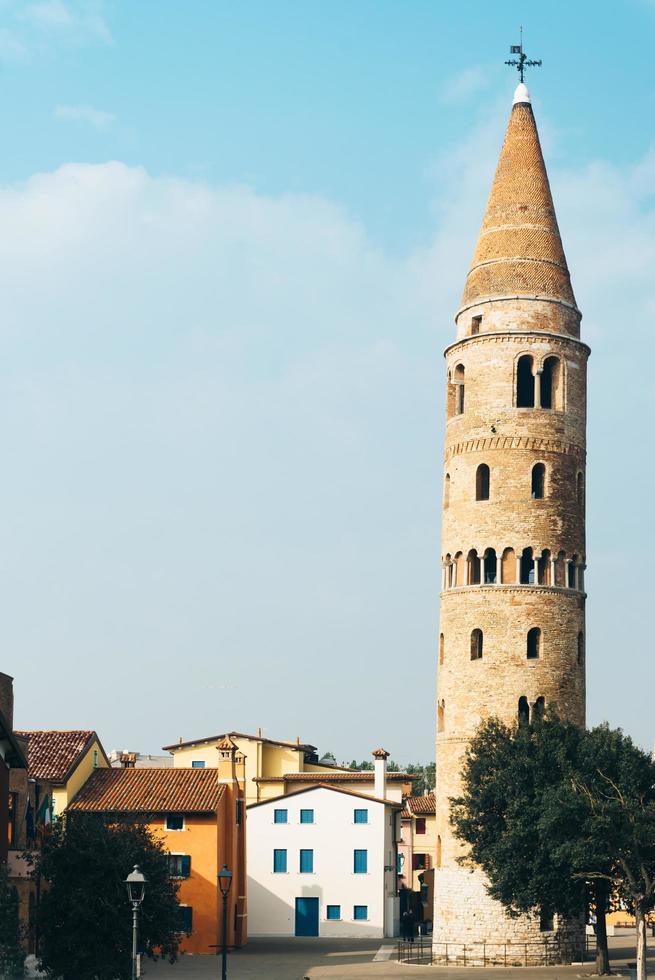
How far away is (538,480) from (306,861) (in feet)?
72.6

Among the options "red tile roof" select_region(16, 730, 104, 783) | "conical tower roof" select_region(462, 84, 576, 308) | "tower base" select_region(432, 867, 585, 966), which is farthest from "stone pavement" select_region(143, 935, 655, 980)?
"conical tower roof" select_region(462, 84, 576, 308)

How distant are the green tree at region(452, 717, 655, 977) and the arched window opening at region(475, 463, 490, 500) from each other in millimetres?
9354

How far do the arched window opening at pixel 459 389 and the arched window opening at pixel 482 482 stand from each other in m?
2.60

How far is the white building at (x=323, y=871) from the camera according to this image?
222 feet

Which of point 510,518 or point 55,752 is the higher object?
point 510,518

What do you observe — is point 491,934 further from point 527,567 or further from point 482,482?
point 482,482

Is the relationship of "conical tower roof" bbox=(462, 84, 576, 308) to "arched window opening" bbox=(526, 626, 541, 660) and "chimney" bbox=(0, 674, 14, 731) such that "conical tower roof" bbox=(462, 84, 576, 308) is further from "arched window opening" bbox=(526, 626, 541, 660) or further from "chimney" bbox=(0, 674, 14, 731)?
"chimney" bbox=(0, 674, 14, 731)

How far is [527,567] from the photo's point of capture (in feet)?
187

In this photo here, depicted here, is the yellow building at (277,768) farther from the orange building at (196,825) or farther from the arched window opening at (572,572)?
the arched window opening at (572,572)

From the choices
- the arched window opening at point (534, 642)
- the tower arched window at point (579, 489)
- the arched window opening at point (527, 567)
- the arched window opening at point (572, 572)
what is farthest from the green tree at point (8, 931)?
the tower arched window at point (579, 489)

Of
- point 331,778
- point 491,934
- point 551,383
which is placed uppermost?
point 551,383

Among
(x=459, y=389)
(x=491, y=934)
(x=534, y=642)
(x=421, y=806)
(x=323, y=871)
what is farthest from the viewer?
(x=421, y=806)

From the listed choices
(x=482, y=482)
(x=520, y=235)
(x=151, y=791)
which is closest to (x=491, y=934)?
(x=151, y=791)

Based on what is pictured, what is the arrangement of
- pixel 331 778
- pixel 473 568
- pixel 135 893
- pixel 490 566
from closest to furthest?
pixel 135 893, pixel 473 568, pixel 490 566, pixel 331 778
